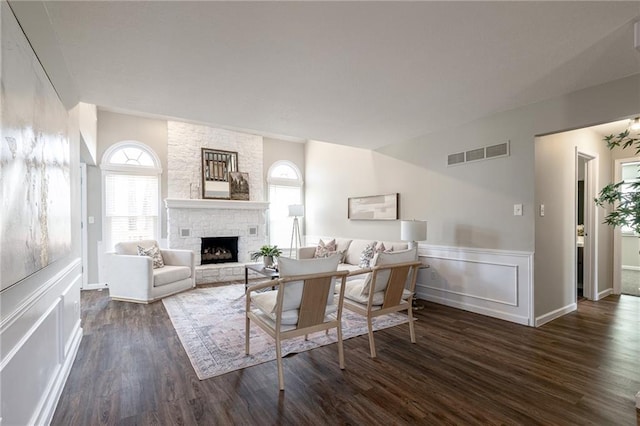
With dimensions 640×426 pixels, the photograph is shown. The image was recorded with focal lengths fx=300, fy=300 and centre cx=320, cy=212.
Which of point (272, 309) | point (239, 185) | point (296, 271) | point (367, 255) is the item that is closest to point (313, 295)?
point (296, 271)

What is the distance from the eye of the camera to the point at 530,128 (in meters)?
3.48

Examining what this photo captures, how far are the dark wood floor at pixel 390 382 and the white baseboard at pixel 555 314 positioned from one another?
125 millimetres

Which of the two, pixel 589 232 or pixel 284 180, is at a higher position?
pixel 284 180

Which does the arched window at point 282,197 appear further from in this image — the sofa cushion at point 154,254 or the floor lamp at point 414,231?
the floor lamp at point 414,231

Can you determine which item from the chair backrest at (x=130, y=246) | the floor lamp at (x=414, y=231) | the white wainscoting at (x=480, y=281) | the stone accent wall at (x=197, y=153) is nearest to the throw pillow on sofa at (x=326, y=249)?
the white wainscoting at (x=480, y=281)

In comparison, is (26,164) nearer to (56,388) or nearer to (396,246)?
(56,388)

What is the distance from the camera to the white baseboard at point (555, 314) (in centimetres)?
352

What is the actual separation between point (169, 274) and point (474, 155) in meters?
4.86

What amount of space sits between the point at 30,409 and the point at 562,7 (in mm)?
3875

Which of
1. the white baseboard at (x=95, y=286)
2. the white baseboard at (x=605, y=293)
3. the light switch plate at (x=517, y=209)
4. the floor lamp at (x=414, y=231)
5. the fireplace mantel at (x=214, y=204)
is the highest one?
the fireplace mantel at (x=214, y=204)

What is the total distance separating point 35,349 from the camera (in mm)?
1702

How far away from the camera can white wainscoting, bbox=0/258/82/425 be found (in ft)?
4.38

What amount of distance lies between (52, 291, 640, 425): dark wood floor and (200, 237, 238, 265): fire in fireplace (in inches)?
120

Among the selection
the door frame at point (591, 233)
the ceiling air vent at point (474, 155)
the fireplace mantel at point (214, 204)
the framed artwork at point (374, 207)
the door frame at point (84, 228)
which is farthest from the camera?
the fireplace mantel at point (214, 204)
